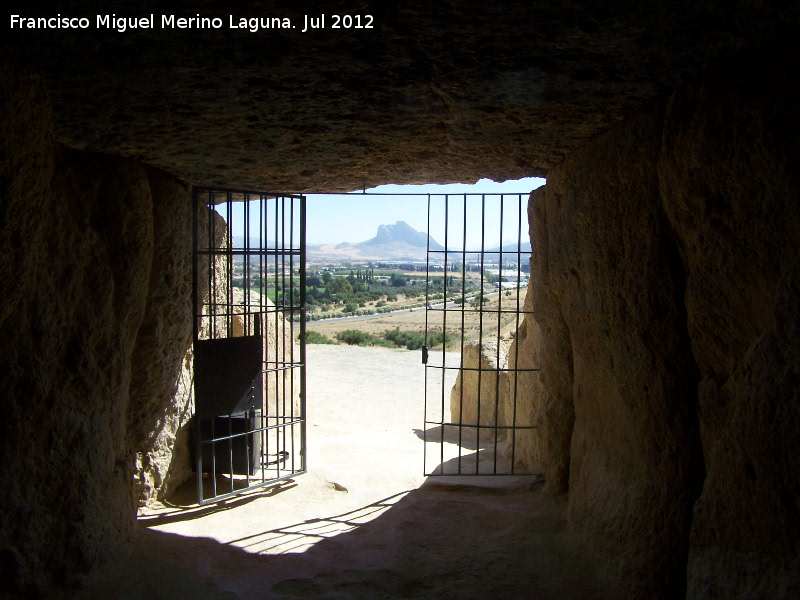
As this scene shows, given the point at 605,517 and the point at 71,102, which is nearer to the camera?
the point at 71,102

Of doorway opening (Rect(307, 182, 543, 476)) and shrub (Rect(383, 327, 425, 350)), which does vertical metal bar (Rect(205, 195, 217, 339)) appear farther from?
shrub (Rect(383, 327, 425, 350))

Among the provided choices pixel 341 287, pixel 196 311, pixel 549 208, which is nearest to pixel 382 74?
pixel 549 208

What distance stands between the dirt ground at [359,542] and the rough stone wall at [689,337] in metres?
0.44

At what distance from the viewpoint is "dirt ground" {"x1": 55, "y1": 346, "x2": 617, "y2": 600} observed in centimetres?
398

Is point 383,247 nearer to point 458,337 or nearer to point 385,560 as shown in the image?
point 458,337

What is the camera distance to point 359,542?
484 centimetres

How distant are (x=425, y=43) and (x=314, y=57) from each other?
0.51 meters

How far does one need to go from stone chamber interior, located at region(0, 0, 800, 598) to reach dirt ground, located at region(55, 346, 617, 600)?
0.29 m

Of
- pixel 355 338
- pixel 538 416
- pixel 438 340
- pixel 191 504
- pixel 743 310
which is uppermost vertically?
pixel 743 310

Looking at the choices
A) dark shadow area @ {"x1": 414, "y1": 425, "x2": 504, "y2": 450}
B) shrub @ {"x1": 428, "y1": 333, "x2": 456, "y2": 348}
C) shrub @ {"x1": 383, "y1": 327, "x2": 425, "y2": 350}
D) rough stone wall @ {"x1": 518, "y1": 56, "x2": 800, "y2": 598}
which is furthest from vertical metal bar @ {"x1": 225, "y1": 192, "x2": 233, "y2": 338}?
shrub @ {"x1": 428, "y1": 333, "x2": 456, "y2": 348}

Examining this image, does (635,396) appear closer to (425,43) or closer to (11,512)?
(425,43)

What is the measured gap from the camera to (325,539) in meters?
4.91

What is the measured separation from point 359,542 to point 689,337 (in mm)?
3010

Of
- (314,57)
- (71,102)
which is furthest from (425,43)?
(71,102)
